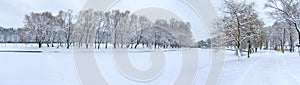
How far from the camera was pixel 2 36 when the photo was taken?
124m

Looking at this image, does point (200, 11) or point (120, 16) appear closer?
point (200, 11)

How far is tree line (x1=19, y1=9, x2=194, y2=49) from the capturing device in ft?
224

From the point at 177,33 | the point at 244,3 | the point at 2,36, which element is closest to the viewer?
the point at 244,3

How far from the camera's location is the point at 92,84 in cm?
1237

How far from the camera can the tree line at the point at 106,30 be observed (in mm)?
68250

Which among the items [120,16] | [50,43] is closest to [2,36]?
[50,43]

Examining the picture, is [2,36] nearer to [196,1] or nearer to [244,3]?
[244,3]

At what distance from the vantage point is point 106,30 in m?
73.2

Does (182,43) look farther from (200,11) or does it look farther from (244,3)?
(200,11)

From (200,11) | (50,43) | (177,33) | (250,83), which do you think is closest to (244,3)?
(200,11)

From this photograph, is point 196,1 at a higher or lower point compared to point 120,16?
lower

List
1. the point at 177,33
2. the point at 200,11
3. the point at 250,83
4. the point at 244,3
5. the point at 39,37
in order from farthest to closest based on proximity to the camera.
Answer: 1. the point at 39,37
2. the point at 177,33
3. the point at 244,3
4. the point at 200,11
5. the point at 250,83

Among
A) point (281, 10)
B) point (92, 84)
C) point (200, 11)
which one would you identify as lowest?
point (92, 84)

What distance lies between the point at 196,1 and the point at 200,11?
1420mm
